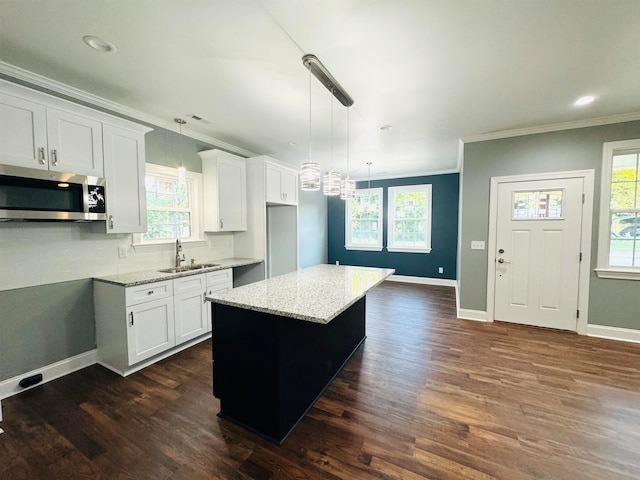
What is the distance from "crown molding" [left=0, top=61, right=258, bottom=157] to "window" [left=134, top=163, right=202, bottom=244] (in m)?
0.52

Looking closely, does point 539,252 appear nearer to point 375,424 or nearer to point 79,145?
point 375,424

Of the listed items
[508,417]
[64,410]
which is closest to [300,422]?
[508,417]

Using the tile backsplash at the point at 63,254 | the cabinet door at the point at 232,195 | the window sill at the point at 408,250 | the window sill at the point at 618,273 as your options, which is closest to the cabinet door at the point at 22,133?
the tile backsplash at the point at 63,254

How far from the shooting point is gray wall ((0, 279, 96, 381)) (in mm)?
2209

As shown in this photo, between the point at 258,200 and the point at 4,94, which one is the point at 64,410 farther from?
the point at 258,200

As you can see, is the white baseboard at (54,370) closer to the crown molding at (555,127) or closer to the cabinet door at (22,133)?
the cabinet door at (22,133)

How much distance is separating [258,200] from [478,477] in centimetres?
369

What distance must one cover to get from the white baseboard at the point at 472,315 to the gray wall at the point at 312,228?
11.3ft

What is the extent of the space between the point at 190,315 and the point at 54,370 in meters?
1.19

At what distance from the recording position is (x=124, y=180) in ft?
8.82

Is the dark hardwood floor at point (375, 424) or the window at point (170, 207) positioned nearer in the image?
the dark hardwood floor at point (375, 424)

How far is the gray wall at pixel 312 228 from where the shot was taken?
6316 mm

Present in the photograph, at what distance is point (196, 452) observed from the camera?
5.46 ft

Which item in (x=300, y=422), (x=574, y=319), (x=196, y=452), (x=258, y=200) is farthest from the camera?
(x=258, y=200)
